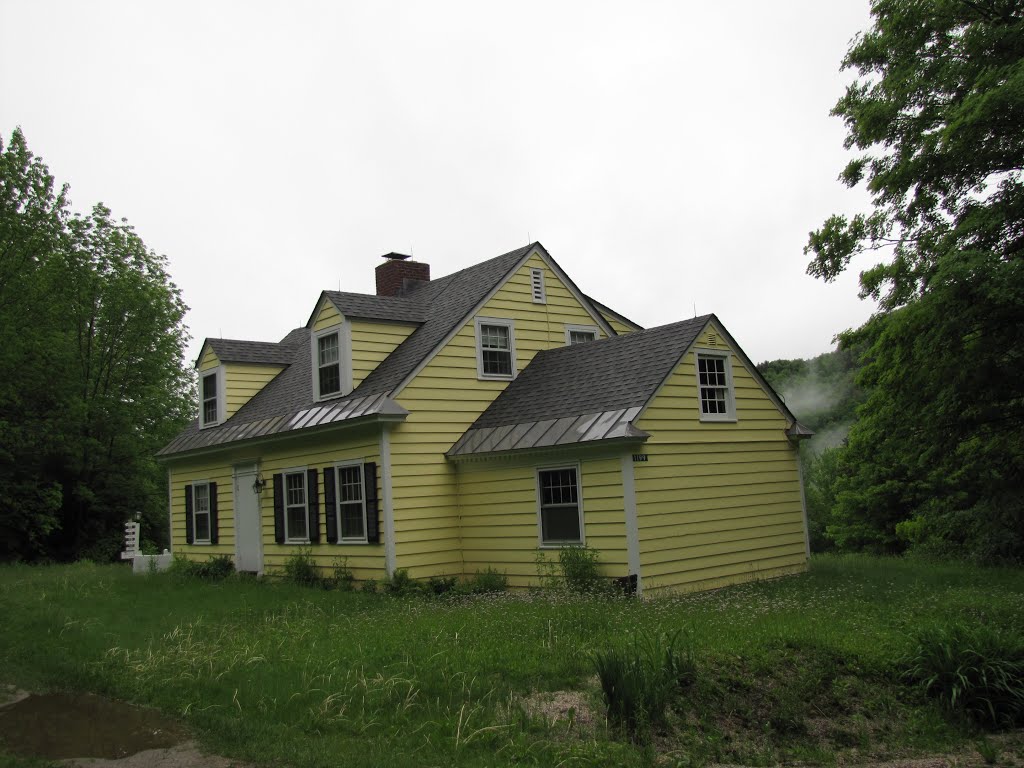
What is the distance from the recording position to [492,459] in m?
16.7

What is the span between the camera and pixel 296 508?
63.0 feet

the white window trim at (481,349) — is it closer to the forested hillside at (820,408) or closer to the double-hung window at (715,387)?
the double-hung window at (715,387)

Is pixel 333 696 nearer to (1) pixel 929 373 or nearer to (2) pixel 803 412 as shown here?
(1) pixel 929 373

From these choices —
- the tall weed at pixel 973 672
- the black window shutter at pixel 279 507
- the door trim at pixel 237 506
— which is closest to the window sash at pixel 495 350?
the black window shutter at pixel 279 507

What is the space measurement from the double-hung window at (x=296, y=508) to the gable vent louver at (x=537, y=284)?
21.4 feet

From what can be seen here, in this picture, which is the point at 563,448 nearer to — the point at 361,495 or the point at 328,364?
the point at 361,495

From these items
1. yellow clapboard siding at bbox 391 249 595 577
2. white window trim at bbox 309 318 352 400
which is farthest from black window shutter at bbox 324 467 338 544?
yellow clapboard siding at bbox 391 249 595 577

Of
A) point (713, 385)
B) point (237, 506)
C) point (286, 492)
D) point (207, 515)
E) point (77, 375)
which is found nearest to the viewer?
point (713, 385)

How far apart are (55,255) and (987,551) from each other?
31032 mm

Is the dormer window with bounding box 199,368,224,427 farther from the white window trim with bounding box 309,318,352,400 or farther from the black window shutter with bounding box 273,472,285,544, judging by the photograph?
the white window trim with bounding box 309,318,352,400

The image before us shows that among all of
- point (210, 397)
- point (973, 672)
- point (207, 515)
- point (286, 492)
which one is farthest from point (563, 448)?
point (210, 397)

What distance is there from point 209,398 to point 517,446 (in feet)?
38.5

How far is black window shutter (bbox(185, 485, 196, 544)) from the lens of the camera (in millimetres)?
23750

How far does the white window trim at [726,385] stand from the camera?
1600 centimetres
